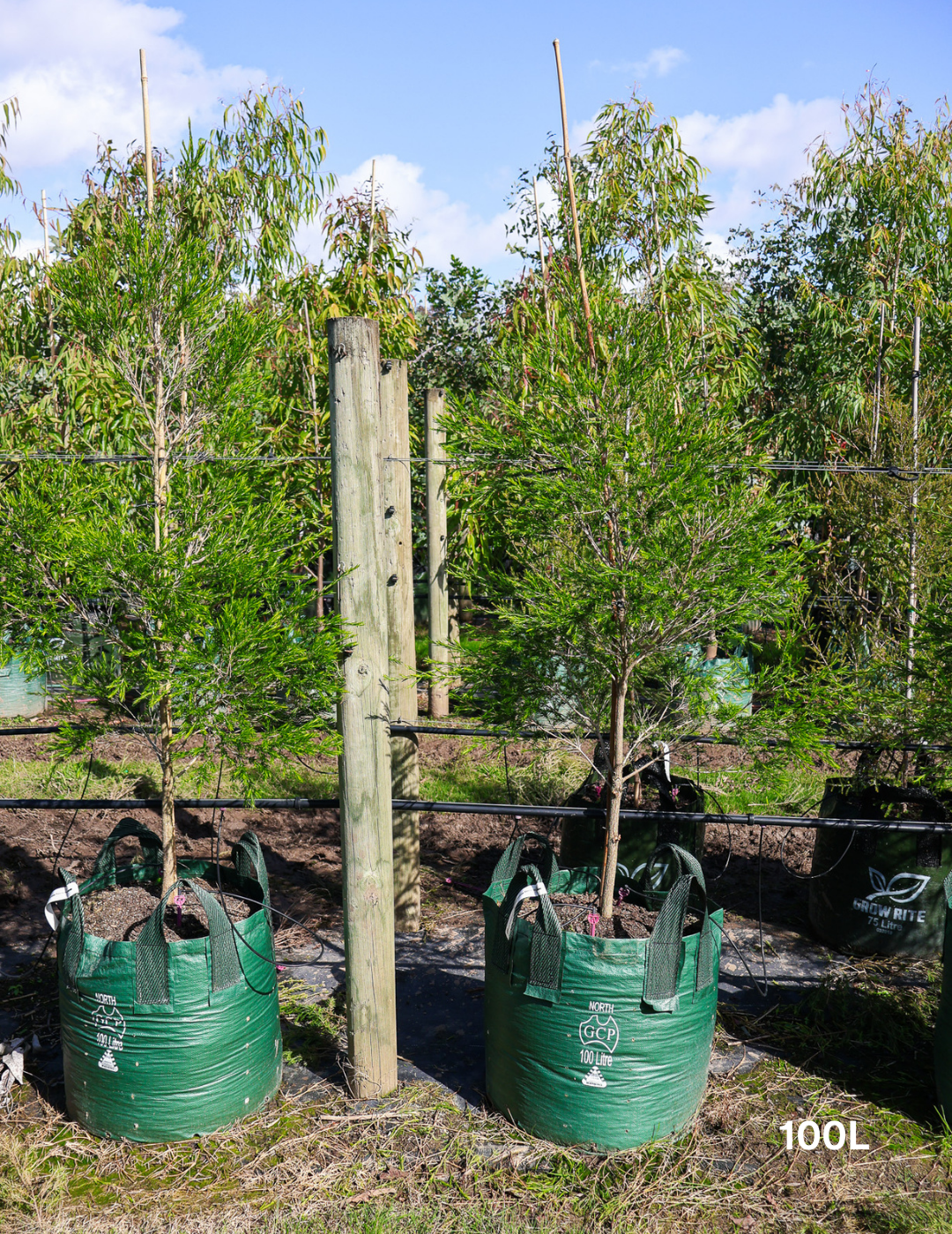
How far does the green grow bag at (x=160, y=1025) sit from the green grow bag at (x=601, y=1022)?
854 mm

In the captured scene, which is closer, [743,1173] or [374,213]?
[743,1173]

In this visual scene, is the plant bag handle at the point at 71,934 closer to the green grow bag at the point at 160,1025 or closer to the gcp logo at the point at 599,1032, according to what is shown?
the green grow bag at the point at 160,1025

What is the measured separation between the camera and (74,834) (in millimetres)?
5723

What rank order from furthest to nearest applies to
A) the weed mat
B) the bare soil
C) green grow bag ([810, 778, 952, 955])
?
the bare soil, green grow bag ([810, 778, 952, 955]), the weed mat

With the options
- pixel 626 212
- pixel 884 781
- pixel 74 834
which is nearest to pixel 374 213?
pixel 626 212

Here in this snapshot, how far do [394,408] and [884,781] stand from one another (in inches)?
115

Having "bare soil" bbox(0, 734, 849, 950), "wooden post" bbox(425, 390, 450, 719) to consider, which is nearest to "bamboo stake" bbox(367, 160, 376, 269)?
"wooden post" bbox(425, 390, 450, 719)

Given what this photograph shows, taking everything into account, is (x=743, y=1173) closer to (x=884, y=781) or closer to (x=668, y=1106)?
(x=668, y=1106)

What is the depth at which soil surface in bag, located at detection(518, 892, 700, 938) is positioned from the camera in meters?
3.16

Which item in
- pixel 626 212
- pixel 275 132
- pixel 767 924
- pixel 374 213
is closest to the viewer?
pixel 767 924

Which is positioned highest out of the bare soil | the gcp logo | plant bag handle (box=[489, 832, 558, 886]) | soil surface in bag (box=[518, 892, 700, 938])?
plant bag handle (box=[489, 832, 558, 886])

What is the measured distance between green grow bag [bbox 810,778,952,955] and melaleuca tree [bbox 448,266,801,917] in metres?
1.67

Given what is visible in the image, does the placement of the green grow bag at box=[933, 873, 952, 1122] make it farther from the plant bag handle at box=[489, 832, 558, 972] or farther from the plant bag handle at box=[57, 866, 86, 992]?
the plant bag handle at box=[57, 866, 86, 992]

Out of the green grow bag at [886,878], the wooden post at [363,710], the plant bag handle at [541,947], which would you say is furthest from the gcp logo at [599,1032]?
the green grow bag at [886,878]
